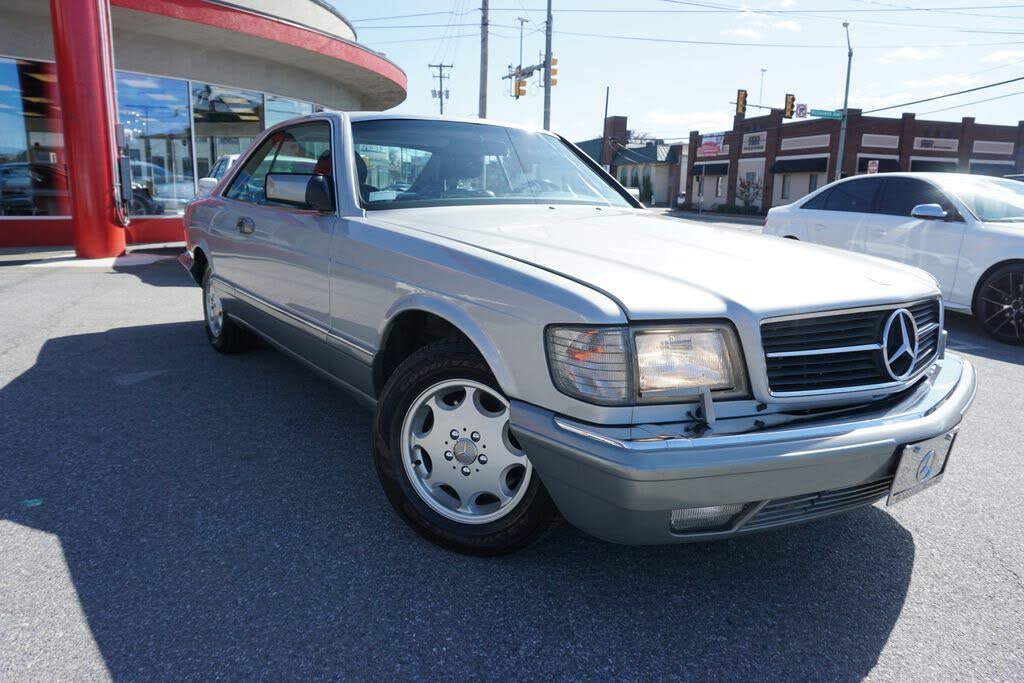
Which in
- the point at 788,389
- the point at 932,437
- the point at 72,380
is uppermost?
the point at 788,389

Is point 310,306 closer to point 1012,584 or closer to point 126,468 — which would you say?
point 126,468

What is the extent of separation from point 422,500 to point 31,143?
1285 centimetres

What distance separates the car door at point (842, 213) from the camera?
303 inches

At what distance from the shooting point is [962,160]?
42.9 meters

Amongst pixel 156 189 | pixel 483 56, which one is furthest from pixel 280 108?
pixel 483 56

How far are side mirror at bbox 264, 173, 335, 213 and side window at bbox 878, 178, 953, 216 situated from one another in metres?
6.12

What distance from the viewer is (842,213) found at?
26.1 feet

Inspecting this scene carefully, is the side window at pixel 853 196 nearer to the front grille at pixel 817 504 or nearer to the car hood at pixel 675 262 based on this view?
the car hood at pixel 675 262

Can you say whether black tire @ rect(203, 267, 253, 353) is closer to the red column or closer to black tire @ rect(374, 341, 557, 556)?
black tire @ rect(374, 341, 557, 556)

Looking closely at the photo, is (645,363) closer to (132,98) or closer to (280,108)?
(132,98)

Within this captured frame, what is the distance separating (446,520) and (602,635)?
26.9 inches

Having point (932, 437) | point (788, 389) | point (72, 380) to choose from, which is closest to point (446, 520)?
point (788, 389)

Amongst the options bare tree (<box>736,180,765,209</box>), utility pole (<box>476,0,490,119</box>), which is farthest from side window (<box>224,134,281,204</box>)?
bare tree (<box>736,180,765,209</box>)

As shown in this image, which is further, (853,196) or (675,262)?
(853,196)
